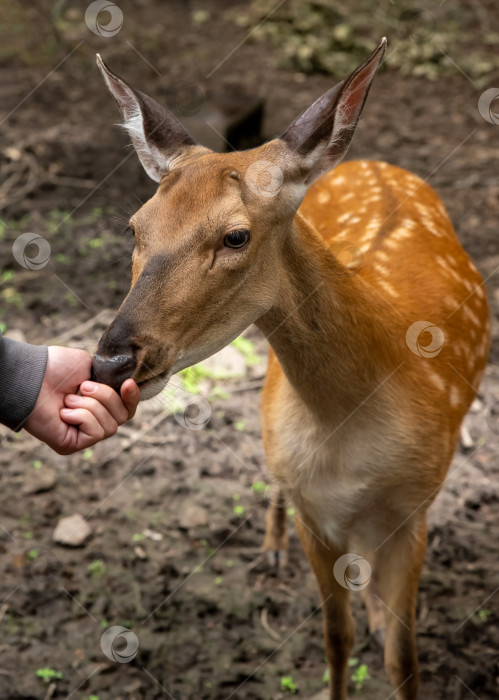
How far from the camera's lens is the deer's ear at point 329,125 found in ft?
7.31

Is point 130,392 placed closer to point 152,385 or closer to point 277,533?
point 152,385

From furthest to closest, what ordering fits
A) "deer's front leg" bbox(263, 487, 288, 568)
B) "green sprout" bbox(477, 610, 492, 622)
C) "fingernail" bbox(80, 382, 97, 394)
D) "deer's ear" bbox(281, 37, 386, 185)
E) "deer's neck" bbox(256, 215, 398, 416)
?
"deer's front leg" bbox(263, 487, 288, 568), "green sprout" bbox(477, 610, 492, 622), "deer's neck" bbox(256, 215, 398, 416), "deer's ear" bbox(281, 37, 386, 185), "fingernail" bbox(80, 382, 97, 394)

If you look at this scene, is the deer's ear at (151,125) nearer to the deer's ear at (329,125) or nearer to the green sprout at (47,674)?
the deer's ear at (329,125)

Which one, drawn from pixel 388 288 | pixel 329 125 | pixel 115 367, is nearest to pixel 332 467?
pixel 388 288

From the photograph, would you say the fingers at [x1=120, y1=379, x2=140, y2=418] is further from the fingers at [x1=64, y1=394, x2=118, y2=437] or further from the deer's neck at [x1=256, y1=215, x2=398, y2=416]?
the deer's neck at [x1=256, y1=215, x2=398, y2=416]

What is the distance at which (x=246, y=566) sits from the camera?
3.86 m

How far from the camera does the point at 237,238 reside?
2178mm

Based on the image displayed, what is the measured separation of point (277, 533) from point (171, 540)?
0.51 meters

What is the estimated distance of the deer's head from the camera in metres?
2.07

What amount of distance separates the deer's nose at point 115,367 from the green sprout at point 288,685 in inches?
72.5

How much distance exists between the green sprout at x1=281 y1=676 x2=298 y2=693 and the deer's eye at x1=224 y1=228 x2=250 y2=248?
6.46ft

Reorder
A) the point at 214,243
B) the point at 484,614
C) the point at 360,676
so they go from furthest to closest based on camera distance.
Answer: the point at 484,614 → the point at 360,676 → the point at 214,243

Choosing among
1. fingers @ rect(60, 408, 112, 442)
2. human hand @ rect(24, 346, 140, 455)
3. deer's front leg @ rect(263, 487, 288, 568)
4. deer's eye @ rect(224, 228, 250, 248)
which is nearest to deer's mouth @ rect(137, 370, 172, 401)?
human hand @ rect(24, 346, 140, 455)

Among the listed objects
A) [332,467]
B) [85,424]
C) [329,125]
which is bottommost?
[332,467]
